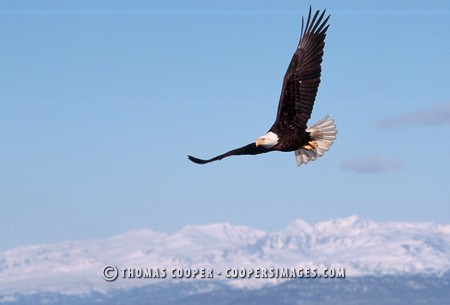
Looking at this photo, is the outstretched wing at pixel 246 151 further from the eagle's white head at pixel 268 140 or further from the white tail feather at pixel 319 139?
the white tail feather at pixel 319 139

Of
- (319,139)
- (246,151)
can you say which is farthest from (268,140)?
(319,139)

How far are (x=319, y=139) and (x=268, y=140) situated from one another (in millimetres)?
1452

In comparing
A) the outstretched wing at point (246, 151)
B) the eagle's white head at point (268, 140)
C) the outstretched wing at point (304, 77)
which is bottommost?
the outstretched wing at point (246, 151)

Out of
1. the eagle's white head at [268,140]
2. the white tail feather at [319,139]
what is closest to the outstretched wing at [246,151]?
the eagle's white head at [268,140]

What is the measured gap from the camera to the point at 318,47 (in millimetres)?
18391

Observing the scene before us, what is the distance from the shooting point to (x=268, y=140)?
56.1 feet

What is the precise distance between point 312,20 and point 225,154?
10.2ft

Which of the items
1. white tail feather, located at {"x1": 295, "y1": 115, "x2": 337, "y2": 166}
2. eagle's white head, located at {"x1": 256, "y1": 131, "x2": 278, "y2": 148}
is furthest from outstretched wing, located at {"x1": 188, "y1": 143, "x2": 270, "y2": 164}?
white tail feather, located at {"x1": 295, "y1": 115, "x2": 337, "y2": 166}

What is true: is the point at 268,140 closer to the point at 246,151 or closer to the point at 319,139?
the point at 246,151

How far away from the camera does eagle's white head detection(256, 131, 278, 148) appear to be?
672 inches

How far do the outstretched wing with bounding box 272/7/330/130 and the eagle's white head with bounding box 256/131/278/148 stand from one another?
759mm

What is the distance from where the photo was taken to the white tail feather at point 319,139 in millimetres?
18125

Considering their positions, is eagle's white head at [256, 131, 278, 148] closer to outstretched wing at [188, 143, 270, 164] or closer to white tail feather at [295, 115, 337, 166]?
outstretched wing at [188, 143, 270, 164]

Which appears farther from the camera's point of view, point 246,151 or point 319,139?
point 319,139
